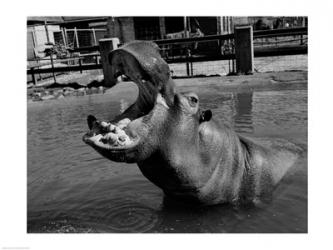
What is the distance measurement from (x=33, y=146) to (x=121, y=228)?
342 centimetres

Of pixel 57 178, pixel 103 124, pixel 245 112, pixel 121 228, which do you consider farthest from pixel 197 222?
pixel 245 112

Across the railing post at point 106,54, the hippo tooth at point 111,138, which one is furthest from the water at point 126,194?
the railing post at point 106,54

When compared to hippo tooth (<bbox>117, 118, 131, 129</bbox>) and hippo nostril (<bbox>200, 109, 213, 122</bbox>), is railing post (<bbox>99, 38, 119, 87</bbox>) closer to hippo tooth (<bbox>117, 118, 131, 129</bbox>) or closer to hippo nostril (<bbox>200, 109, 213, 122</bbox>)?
hippo nostril (<bbox>200, 109, 213, 122</bbox>)

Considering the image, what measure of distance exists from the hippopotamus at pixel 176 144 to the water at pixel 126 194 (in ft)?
0.63

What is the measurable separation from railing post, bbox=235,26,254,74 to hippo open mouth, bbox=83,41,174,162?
9466mm

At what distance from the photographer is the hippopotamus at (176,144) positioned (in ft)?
8.74

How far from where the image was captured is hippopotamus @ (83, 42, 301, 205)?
2.66 meters

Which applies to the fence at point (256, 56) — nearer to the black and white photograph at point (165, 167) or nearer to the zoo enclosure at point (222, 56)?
the zoo enclosure at point (222, 56)

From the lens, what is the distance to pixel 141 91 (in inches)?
114

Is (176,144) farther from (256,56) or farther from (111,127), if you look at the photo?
(256,56)

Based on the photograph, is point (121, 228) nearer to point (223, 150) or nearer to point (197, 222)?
point (197, 222)

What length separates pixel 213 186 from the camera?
3455 mm

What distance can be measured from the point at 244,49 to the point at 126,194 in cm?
865

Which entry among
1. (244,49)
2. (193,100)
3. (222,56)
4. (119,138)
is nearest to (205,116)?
(193,100)
